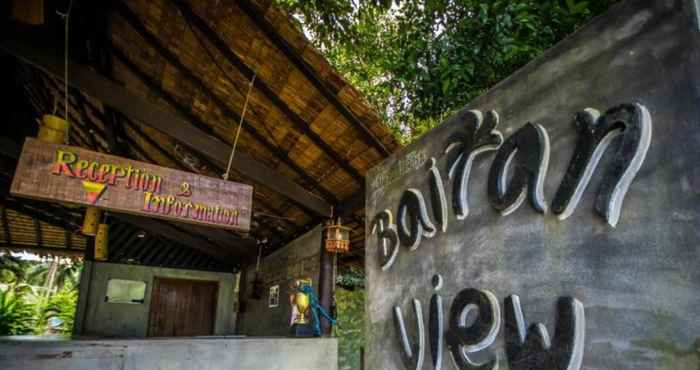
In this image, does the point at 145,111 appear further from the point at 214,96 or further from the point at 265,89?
the point at 265,89

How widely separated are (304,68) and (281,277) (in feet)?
14.6

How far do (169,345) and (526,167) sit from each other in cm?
353

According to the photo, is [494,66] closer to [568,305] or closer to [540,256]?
[540,256]

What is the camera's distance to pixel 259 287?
7.84 m

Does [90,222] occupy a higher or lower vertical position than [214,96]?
lower

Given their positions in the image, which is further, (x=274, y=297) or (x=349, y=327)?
(x=349, y=327)

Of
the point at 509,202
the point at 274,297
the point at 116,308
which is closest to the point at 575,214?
the point at 509,202

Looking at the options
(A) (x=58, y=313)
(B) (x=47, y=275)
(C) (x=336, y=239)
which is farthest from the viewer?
(B) (x=47, y=275)

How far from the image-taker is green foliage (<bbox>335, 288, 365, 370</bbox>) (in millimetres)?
7410

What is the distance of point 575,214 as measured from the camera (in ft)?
4.07

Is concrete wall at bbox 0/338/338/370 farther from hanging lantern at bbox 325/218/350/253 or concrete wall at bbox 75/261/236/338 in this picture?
concrete wall at bbox 75/261/236/338

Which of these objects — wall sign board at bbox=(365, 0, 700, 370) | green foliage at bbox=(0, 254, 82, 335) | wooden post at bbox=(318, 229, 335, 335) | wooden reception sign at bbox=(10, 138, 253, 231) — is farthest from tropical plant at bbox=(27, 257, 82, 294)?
wall sign board at bbox=(365, 0, 700, 370)

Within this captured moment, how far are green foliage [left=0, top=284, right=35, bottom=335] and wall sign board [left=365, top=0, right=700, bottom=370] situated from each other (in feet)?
31.3

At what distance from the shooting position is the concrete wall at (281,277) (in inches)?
237
